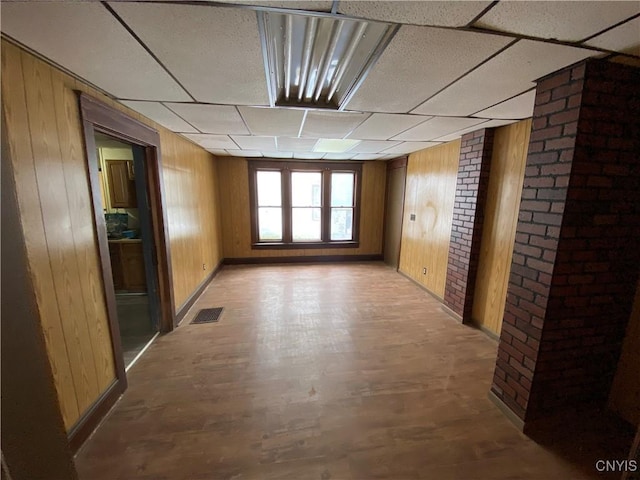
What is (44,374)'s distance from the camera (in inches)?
34.7

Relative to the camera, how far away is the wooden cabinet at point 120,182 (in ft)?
11.4

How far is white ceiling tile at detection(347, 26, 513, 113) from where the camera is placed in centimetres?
114

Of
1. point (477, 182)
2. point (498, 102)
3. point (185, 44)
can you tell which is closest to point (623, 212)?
point (498, 102)

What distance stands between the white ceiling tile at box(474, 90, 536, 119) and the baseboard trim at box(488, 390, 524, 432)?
7.24ft

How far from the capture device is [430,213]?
3959mm

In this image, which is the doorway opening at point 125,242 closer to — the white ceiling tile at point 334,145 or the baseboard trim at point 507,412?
the white ceiling tile at point 334,145

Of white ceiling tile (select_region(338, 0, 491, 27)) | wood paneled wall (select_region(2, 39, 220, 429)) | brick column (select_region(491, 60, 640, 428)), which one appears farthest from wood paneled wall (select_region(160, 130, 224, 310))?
brick column (select_region(491, 60, 640, 428))

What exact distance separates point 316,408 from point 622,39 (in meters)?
2.71

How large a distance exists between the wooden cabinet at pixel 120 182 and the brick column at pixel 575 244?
448 cm

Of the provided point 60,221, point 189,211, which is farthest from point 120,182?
point 60,221

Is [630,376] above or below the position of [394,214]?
below

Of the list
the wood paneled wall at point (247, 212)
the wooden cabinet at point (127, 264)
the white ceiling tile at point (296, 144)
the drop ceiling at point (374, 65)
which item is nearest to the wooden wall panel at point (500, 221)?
the drop ceiling at point (374, 65)

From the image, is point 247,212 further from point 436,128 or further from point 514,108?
point 514,108

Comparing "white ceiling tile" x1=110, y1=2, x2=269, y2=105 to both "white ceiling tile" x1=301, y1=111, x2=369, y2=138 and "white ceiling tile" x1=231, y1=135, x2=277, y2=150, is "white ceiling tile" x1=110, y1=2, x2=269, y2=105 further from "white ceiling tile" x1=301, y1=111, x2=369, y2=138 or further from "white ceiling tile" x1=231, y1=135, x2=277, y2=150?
"white ceiling tile" x1=231, y1=135, x2=277, y2=150
